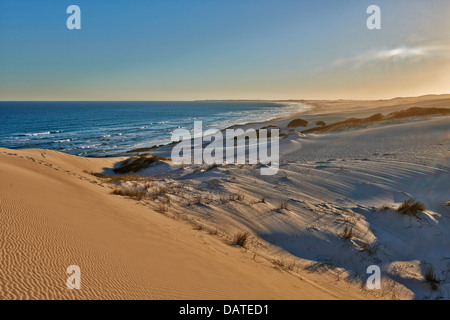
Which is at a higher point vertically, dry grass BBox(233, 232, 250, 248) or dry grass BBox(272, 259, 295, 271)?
dry grass BBox(233, 232, 250, 248)

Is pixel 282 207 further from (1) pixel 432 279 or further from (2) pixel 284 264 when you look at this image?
(1) pixel 432 279

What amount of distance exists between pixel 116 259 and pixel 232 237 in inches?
108

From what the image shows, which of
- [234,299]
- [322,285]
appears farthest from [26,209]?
[322,285]

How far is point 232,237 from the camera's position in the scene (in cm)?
562

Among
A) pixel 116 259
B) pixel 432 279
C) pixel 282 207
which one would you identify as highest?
pixel 116 259

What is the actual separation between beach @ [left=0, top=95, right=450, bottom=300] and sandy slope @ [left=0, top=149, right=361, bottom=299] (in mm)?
21

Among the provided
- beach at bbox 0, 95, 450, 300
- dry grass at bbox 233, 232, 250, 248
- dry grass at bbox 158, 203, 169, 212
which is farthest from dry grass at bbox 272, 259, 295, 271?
dry grass at bbox 158, 203, 169, 212

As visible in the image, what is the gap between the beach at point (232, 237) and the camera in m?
3.15

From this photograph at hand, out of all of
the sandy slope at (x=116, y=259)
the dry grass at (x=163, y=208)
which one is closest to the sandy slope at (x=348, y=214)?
the dry grass at (x=163, y=208)

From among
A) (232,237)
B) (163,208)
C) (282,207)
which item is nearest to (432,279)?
(282,207)

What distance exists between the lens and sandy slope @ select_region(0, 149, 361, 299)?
111 inches

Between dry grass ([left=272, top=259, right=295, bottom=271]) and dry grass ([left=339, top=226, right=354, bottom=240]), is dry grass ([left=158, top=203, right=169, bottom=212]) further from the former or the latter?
dry grass ([left=339, top=226, right=354, bottom=240])

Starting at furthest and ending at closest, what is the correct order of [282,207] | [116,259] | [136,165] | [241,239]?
[136,165]
[282,207]
[241,239]
[116,259]

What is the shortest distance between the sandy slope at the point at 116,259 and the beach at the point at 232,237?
0.07ft
